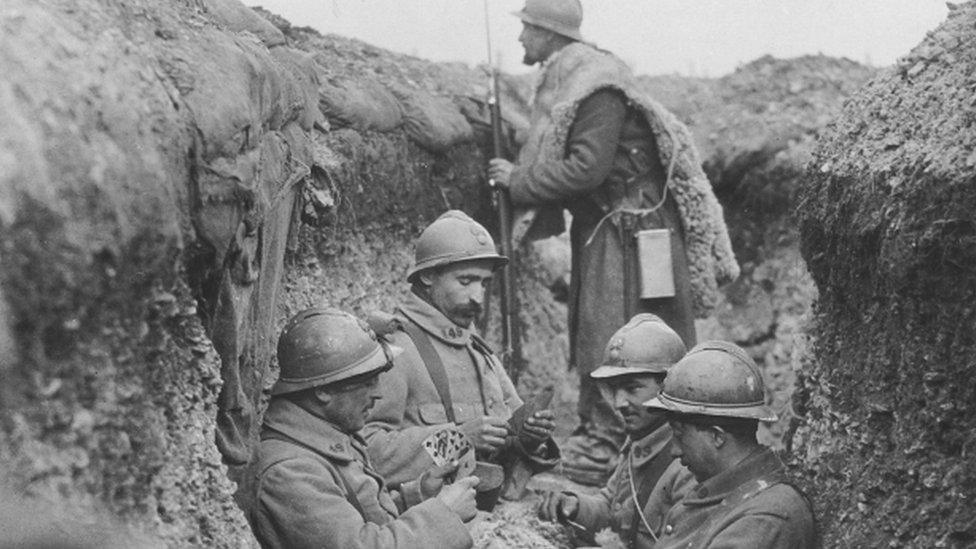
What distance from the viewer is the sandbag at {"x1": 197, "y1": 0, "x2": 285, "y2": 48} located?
7.82 metres

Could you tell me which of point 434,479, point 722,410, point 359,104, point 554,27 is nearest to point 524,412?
point 434,479

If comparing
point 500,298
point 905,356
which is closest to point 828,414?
point 905,356

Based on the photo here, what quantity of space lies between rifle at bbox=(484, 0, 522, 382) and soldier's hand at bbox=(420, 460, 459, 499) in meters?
3.93

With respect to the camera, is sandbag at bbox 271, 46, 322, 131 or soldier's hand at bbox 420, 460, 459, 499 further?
soldier's hand at bbox 420, 460, 459, 499

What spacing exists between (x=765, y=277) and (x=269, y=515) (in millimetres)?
9971

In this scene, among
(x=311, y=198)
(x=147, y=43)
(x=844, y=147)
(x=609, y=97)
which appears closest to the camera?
(x=147, y=43)

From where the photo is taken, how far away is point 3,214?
15.5ft

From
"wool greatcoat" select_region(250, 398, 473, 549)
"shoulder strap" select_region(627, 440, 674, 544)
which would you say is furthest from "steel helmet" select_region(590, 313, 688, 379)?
"wool greatcoat" select_region(250, 398, 473, 549)

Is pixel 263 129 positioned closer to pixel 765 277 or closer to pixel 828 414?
pixel 828 414

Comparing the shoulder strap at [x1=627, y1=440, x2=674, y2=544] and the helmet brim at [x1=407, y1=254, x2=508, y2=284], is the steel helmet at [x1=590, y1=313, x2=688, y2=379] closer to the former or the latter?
the shoulder strap at [x1=627, y1=440, x2=674, y2=544]

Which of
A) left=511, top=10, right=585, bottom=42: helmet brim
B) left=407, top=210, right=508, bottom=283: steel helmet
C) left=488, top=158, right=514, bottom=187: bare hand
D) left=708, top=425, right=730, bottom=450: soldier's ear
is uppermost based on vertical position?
left=511, top=10, right=585, bottom=42: helmet brim

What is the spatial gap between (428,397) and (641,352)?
1159 millimetres

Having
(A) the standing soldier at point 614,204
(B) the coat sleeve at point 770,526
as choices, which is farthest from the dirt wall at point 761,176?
(B) the coat sleeve at point 770,526

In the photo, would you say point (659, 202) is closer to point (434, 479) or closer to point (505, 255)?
point (505, 255)
